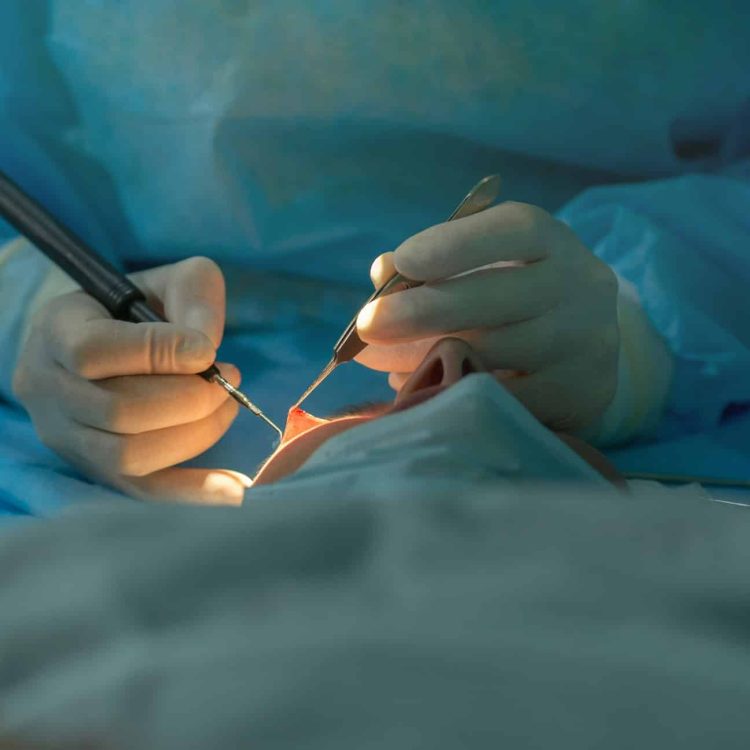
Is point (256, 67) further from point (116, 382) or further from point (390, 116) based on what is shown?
point (116, 382)

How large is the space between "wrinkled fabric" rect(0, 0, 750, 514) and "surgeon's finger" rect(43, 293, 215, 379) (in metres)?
0.11

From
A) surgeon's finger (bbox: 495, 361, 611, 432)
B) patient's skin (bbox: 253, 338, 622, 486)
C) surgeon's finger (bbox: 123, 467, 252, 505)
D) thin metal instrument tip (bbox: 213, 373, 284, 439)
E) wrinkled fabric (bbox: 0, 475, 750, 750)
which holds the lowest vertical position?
surgeon's finger (bbox: 123, 467, 252, 505)

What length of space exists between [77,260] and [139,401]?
0.15 m

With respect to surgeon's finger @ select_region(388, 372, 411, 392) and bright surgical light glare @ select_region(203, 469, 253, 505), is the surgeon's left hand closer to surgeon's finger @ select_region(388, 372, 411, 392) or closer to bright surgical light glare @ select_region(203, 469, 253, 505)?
surgeon's finger @ select_region(388, 372, 411, 392)

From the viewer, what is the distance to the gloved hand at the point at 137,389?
0.81 m

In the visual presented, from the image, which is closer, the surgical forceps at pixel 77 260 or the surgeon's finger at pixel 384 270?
the surgeon's finger at pixel 384 270

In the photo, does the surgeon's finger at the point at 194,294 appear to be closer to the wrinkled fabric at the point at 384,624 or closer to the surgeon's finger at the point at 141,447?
the surgeon's finger at the point at 141,447

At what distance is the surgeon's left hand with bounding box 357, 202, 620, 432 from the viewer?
27.4 inches

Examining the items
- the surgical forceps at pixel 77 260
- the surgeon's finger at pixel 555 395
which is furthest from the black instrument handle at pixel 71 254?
A: the surgeon's finger at pixel 555 395

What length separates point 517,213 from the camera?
742 millimetres

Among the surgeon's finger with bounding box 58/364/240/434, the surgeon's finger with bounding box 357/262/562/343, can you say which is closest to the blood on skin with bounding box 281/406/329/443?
the surgeon's finger with bounding box 357/262/562/343

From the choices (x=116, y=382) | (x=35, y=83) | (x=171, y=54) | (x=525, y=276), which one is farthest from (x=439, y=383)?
Result: (x=35, y=83)

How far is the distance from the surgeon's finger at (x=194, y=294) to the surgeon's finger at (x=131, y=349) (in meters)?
0.05

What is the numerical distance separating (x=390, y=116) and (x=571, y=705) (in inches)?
28.5
